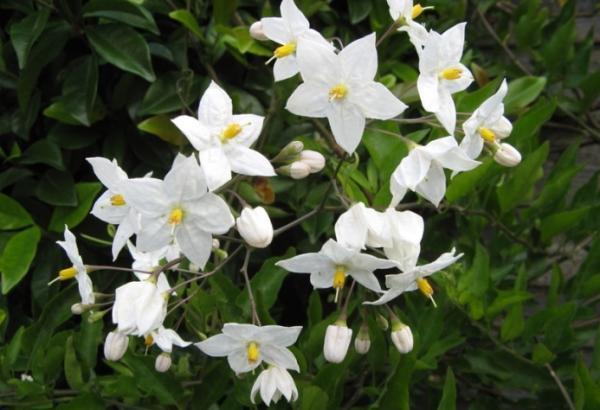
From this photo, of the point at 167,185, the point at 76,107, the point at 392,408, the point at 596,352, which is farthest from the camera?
the point at 76,107

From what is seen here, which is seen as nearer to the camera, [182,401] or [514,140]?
[182,401]

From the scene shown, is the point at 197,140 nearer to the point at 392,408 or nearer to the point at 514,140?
the point at 392,408

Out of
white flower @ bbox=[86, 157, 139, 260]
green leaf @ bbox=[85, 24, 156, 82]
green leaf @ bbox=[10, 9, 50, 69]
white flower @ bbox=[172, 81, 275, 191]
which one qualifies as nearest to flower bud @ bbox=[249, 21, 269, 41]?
white flower @ bbox=[172, 81, 275, 191]

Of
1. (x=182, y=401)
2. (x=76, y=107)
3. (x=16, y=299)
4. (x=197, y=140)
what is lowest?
(x=16, y=299)

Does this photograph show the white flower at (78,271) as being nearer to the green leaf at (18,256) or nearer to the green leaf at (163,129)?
the green leaf at (18,256)

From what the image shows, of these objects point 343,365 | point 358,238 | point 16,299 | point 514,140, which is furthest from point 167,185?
point 16,299

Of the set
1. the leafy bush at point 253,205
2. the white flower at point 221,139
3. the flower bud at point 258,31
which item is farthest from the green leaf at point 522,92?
the white flower at point 221,139

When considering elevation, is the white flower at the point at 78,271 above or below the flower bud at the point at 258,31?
below

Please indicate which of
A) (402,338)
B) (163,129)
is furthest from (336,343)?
(163,129)
